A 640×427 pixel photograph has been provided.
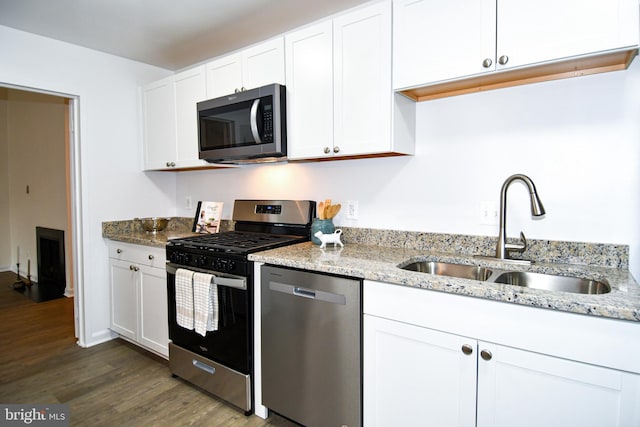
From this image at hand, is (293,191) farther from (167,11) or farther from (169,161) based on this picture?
(167,11)

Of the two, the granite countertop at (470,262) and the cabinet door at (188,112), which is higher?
the cabinet door at (188,112)

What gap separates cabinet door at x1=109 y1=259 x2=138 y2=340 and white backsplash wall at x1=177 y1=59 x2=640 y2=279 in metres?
1.71

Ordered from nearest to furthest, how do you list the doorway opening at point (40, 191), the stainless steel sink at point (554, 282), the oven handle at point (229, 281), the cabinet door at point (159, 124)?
the stainless steel sink at point (554, 282)
the oven handle at point (229, 281)
the cabinet door at point (159, 124)
the doorway opening at point (40, 191)

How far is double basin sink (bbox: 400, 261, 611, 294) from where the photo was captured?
1449 mm

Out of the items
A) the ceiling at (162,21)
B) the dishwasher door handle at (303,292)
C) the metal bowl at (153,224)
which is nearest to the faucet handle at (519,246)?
the dishwasher door handle at (303,292)

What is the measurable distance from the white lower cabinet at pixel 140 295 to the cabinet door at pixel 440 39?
1.97 m

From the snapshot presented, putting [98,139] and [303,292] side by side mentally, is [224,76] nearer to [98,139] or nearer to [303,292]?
[98,139]

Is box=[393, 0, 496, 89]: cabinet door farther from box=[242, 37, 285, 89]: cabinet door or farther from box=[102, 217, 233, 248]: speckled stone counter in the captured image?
box=[102, 217, 233, 248]: speckled stone counter

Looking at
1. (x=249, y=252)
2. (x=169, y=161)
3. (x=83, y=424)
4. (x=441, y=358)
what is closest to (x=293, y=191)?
(x=249, y=252)

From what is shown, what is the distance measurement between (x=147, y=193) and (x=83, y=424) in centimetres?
191

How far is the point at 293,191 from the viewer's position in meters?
2.60

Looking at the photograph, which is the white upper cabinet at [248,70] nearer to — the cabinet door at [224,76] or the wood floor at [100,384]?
the cabinet door at [224,76]

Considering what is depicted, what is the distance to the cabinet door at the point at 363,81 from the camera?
5.85 ft

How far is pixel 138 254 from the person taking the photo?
2.68 m
